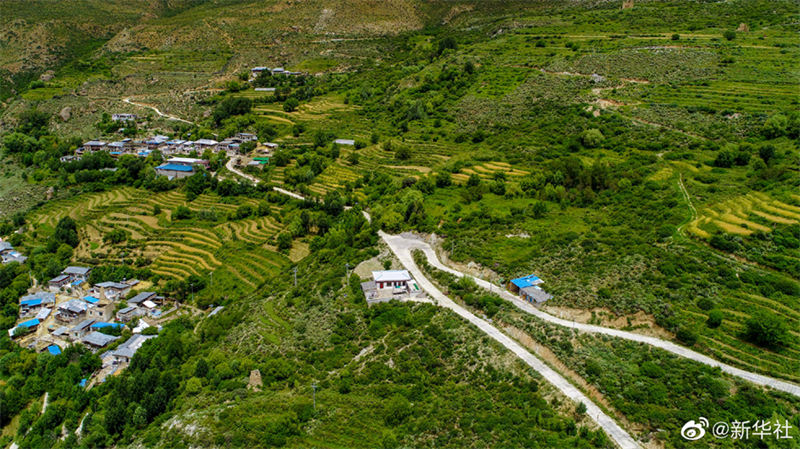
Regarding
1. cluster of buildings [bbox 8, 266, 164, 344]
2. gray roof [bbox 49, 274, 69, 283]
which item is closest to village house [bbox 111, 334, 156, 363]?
cluster of buildings [bbox 8, 266, 164, 344]

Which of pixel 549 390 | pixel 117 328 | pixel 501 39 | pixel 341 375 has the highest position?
pixel 501 39

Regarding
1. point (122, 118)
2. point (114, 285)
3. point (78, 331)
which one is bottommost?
point (78, 331)

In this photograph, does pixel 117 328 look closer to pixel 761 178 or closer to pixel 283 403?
pixel 283 403

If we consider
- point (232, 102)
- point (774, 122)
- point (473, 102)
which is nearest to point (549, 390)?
point (774, 122)

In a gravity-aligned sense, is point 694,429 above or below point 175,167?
above

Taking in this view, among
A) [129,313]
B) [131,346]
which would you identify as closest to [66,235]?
[129,313]

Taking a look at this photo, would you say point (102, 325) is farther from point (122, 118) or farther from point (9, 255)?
point (122, 118)
